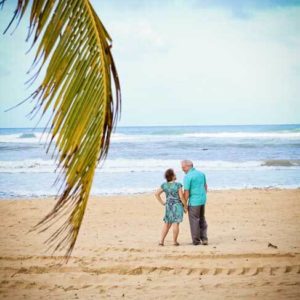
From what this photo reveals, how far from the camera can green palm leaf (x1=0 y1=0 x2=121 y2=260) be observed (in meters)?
1.09

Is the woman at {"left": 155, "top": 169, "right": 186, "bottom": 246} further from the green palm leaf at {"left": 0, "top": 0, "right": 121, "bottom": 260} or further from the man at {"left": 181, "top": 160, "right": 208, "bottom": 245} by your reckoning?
the green palm leaf at {"left": 0, "top": 0, "right": 121, "bottom": 260}

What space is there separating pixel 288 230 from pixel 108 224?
3933mm

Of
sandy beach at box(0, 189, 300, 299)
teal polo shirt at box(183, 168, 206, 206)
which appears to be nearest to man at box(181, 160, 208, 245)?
teal polo shirt at box(183, 168, 206, 206)

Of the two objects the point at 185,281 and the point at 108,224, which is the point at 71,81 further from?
the point at 108,224

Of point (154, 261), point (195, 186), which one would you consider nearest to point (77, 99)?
point (154, 261)

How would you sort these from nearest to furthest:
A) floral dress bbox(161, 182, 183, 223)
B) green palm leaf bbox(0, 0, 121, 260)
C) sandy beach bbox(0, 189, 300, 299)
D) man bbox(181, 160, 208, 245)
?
green palm leaf bbox(0, 0, 121, 260) → sandy beach bbox(0, 189, 300, 299) → man bbox(181, 160, 208, 245) → floral dress bbox(161, 182, 183, 223)

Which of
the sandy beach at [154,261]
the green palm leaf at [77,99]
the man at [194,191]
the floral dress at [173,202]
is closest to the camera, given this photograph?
the green palm leaf at [77,99]

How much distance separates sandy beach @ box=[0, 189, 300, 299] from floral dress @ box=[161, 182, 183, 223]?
19.9 inches

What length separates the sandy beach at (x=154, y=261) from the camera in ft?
16.9

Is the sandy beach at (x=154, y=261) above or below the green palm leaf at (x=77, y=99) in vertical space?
below

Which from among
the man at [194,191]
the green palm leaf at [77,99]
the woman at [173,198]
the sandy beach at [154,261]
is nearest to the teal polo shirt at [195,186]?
the man at [194,191]

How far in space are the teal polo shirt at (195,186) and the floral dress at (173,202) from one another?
0.18 metres

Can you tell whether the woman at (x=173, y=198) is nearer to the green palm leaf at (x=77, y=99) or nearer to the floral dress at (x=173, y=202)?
the floral dress at (x=173, y=202)

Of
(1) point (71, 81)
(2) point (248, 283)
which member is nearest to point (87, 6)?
(1) point (71, 81)
